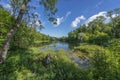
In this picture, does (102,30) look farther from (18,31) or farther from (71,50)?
(18,31)

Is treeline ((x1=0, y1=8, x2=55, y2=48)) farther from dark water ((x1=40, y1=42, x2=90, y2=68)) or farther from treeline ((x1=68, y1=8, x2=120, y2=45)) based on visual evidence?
treeline ((x1=68, y1=8, x2=120, y2=45))

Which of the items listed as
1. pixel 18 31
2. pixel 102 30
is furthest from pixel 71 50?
pixel 102 30

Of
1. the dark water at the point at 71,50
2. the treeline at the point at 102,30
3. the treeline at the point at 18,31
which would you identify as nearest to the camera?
the treeline at the point at 18,31

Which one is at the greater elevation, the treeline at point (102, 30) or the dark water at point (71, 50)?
the treeline at point (102, 30)

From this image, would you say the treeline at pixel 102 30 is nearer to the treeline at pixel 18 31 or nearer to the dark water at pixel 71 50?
the dark water at pixel 71 50

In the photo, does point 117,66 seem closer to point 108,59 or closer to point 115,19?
point 108,59

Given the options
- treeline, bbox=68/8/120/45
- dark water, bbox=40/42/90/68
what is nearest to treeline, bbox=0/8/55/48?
dark water, bbox=40/42/90/68

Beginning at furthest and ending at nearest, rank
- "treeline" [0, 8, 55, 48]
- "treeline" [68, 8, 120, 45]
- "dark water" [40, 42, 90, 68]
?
"treeline" [68, 8, 120, 45], "dark water" [40, 42, 90, 68], "treeline" [0, 8, 55, 48]

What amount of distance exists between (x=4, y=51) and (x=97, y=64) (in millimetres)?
5993

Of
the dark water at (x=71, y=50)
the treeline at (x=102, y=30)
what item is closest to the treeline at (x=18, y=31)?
the dark water at (x=71, y=50)

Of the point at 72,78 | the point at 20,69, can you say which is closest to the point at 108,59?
the point at 72,78

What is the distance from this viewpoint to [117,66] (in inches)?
319

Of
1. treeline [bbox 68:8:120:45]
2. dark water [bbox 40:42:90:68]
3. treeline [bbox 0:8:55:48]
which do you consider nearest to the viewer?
treeline [bbox 0:8:55:48]

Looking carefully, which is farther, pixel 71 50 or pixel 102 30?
pixel 102 30
